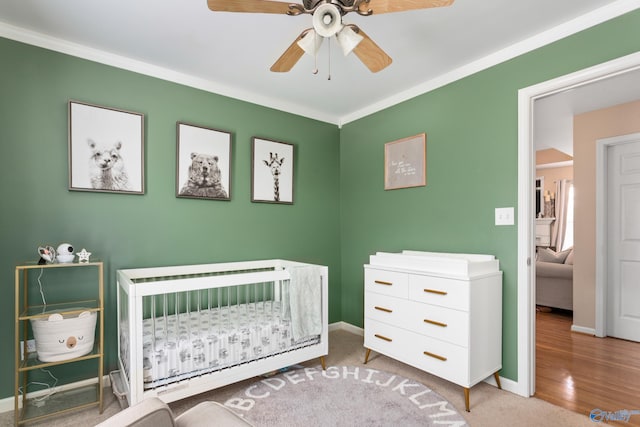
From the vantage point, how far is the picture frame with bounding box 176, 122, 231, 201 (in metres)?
2.66

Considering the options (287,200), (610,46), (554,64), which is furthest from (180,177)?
(610,46)

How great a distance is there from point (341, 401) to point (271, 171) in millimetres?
2033

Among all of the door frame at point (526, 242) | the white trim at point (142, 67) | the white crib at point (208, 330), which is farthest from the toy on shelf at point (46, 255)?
the door frame at point (526, 242)

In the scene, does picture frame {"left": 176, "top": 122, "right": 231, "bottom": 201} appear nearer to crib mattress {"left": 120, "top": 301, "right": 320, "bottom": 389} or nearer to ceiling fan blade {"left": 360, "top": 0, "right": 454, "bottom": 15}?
crib mattress {"left": 120, "top": 301, "right": 320, "bottom": 389}

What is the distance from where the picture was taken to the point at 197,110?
2766 millimetres

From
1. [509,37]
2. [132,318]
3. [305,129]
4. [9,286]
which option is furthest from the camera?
[305,129]

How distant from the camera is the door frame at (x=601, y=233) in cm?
338

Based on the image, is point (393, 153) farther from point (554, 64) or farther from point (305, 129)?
point (554, 64)

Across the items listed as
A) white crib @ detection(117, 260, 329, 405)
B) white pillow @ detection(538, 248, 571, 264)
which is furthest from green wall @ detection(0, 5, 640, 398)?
white pillow @ detection(538, 248, 571, 264)

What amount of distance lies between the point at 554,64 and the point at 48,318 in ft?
11.2

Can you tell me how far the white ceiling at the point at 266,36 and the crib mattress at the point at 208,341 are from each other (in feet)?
5.89

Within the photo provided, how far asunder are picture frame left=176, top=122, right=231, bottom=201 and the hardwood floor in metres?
2.82

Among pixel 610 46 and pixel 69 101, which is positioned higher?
pixel 610 46

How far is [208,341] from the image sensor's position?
2.08 m
